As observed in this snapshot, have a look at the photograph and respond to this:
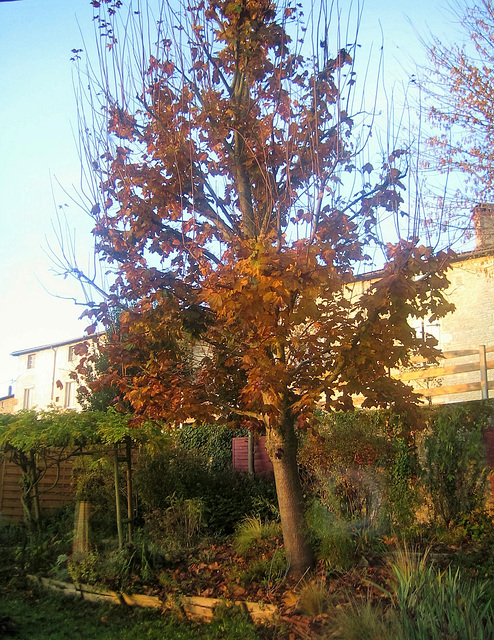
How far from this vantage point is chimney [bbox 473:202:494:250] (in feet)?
36.1

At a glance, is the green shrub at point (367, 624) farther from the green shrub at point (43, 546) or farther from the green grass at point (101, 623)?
the green shrub at point (43, 546)

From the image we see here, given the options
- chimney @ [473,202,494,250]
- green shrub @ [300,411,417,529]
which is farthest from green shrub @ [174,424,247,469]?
chimney @ [473,202,494,250]

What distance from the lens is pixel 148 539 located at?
824 cm

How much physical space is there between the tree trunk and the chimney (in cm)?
620

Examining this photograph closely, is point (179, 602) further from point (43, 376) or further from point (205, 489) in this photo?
point (43, 376)

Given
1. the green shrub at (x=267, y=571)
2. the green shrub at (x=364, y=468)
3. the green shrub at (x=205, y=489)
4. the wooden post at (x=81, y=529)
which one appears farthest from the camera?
the green shrub at (x=205, y=489)

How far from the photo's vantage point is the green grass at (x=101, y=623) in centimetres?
550

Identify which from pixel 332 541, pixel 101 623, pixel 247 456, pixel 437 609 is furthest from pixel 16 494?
pixel 437 609

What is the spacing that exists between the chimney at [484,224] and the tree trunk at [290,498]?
6.20 m

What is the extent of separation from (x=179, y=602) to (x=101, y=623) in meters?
0.81

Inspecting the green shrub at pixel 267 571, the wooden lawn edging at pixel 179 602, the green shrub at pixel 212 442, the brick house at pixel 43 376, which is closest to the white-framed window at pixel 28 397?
the brick house at pixel 43 376

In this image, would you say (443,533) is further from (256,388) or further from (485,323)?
(485,323)

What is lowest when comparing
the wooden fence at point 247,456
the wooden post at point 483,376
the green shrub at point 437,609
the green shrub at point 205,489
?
the green shrub at point 437,609

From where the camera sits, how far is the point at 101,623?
6078 millimetres
